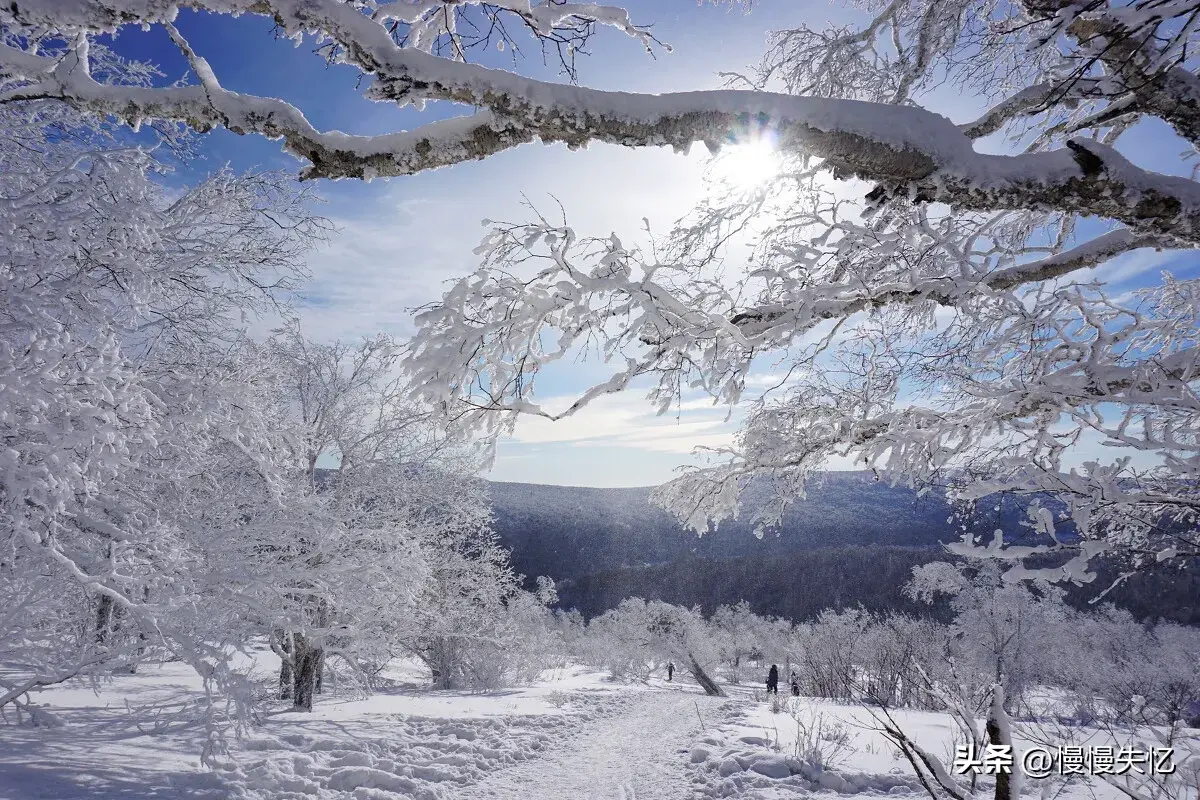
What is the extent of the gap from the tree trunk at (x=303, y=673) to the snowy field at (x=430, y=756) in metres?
0.27

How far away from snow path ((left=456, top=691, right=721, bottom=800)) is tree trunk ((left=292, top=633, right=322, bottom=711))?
4594 millimetres

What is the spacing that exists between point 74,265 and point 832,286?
15.8ft

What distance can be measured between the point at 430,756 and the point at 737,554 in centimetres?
7872

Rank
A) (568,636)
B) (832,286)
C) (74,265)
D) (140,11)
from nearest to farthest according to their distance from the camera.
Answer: (140,11), (832,286), (74,265), (568,636)

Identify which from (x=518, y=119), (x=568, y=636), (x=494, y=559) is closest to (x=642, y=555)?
(x=568, y=636)

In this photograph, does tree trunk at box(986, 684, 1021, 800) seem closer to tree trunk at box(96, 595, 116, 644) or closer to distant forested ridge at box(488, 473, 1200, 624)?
tree trunk at box(96, 595, 116, 644)

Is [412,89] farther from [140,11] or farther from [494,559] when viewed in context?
[494,559]

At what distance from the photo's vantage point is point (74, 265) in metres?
3.54

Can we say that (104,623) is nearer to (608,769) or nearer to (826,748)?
(608,769)

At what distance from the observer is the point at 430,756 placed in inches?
266

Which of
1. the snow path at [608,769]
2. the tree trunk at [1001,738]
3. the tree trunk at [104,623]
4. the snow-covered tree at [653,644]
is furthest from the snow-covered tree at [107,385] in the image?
the snow-covered tree at [653,644]

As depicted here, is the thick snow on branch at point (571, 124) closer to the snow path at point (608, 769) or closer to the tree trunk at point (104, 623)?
the tree trunk at point (104, 623)

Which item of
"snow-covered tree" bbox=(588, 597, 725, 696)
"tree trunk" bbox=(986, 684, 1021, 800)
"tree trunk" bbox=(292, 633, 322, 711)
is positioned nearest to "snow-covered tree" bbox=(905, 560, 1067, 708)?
"snow-covered tree" bbox=(588, 597, 725, 696)

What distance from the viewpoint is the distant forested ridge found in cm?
5984
